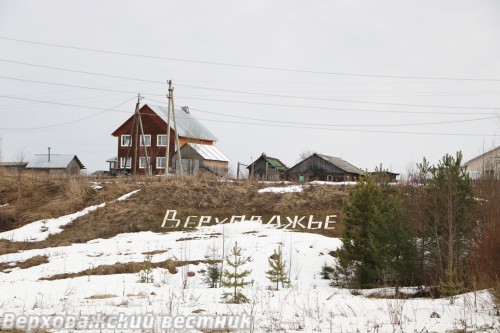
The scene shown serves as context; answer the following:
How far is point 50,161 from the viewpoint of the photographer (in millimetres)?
71625

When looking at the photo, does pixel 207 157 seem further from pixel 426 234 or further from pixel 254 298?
pixel 254 298

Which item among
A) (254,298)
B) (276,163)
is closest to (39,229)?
(254,298)

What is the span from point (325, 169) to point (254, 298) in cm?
4090

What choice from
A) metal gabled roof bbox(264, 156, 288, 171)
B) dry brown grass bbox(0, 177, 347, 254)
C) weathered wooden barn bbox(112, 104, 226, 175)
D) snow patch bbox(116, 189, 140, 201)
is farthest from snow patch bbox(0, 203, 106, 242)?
metal gabled roof bbox(264, 156, 288, 171)

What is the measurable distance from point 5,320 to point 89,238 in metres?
13.9

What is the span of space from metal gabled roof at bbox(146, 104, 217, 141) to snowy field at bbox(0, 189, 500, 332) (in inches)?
1555

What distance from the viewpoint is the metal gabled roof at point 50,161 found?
7044 cm

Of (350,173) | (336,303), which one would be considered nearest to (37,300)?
(336,303)

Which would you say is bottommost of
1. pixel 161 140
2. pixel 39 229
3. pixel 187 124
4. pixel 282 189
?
pixel 39 229

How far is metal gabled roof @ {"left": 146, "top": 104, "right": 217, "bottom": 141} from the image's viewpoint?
5580cm

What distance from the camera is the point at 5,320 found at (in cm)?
671

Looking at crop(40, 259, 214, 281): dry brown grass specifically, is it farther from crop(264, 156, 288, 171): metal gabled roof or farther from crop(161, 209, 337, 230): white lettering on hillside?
crop(264, 156, 288, 171): metal gabled roof

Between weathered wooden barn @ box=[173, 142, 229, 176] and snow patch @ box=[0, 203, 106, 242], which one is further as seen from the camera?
weathered wooden barn @ box=[173, 142, 229, 176]

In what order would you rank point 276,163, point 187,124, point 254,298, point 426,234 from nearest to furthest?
point 254,298 → point 426,234 → point 276,163 → point 187,124
